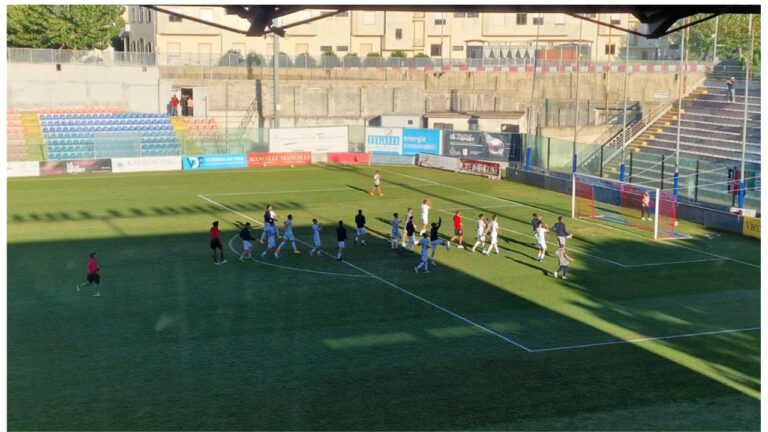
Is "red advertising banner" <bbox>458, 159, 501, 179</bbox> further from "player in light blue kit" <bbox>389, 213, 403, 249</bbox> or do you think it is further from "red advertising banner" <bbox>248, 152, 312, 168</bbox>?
"player in light blue kit" <bbox>389, 213, 403, 249</bbox>

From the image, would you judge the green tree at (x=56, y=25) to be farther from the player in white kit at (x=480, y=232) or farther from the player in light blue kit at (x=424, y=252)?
the player in light blue kit at (x=424, y=252)

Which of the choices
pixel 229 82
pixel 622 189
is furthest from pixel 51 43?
pixel 622 189

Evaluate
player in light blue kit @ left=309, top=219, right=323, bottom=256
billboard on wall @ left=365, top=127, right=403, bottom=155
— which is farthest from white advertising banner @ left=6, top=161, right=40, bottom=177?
player in light blue kit @ left=309, top=219, right=323, bottom=256

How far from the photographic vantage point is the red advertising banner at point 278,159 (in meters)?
67.6

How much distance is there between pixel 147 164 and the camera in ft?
210

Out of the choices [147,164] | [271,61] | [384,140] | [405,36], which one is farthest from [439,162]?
[405,36]

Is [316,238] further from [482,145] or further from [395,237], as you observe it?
[482,145]

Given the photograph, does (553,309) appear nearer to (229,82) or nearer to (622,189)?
(622,189)

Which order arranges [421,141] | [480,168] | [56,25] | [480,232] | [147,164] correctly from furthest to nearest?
[56,25], [421,141], [147,164], [480,168], [480,232]

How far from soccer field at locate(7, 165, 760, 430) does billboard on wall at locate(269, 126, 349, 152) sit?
22418 mm

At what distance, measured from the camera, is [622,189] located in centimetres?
4831

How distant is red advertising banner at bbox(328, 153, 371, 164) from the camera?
2729 inches

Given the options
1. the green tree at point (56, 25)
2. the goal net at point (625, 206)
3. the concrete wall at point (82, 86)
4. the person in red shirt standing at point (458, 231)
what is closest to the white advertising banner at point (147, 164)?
the concrete wall at point (82, 86)

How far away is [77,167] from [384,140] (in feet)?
67.0
